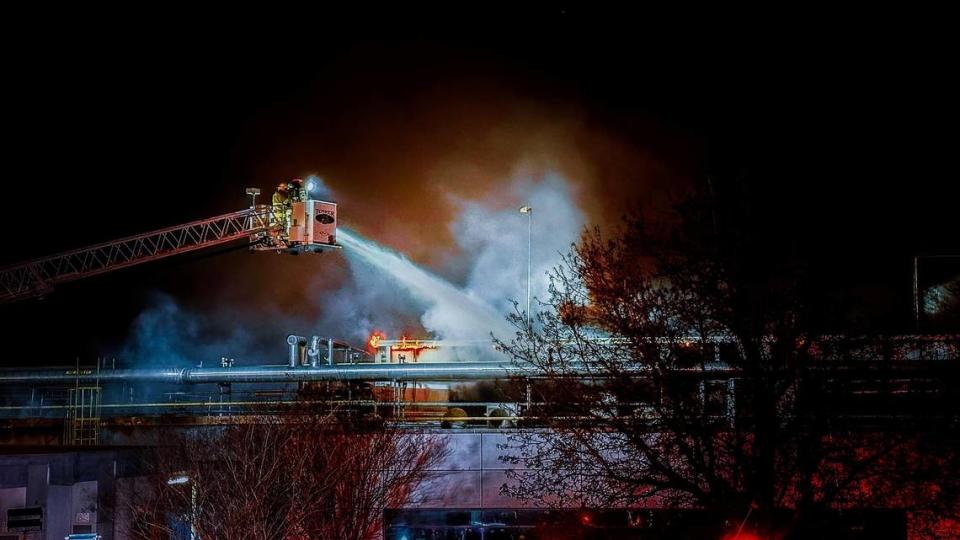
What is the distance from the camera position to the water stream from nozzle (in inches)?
1604

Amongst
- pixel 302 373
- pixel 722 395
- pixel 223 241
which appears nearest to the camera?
pixel 722 395

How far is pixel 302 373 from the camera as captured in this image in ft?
71.1

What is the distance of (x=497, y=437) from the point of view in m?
17.9

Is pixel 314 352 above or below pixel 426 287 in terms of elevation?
below

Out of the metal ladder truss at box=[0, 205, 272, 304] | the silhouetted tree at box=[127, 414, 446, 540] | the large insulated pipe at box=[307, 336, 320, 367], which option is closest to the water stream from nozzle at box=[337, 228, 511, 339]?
the metal ladder truss at box=[0, 205, 272, 304]

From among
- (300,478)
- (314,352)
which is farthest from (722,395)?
(314,352)

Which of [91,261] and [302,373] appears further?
[91,261]

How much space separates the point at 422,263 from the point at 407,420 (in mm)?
22420

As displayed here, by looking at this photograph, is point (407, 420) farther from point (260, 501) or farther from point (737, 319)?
point (737, 319)

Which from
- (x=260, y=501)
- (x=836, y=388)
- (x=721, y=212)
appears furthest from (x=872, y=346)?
(x=260, y=501)

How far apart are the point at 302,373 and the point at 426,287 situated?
20.6m

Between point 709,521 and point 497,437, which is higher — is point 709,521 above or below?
below

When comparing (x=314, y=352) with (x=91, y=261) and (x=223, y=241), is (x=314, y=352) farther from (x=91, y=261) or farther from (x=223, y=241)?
(x=91, y=261)

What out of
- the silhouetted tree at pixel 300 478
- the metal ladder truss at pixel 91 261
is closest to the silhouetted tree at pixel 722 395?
the silhouetted tree at pixel 300 478
